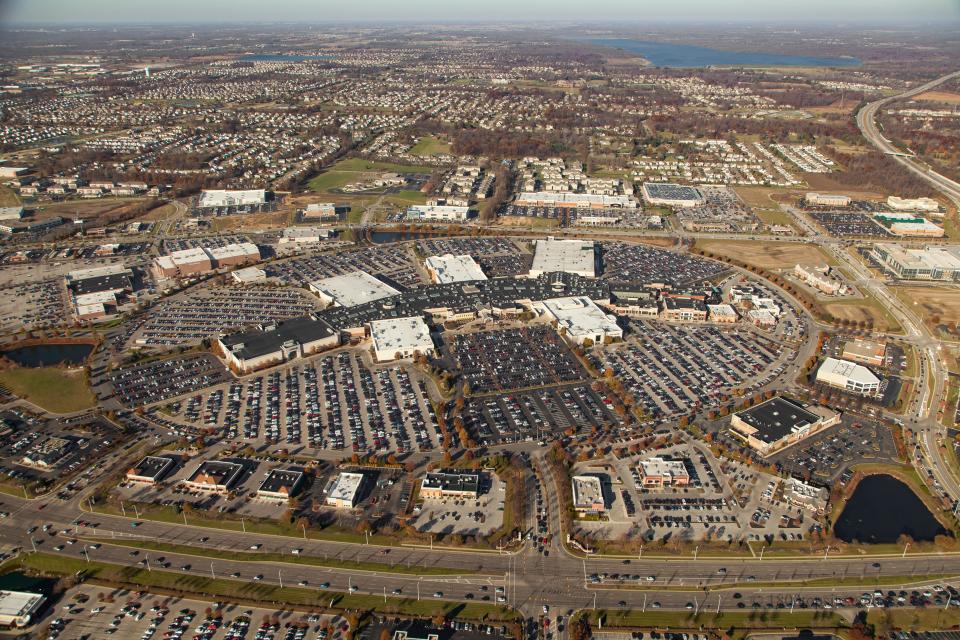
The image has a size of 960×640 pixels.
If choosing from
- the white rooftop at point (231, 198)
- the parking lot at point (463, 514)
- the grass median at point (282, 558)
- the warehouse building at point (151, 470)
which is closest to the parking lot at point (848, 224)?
the parking lot at point (463, 514)

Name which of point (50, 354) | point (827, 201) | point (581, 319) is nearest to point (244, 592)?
point (50, 354)

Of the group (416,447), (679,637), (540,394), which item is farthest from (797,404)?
(416,447)

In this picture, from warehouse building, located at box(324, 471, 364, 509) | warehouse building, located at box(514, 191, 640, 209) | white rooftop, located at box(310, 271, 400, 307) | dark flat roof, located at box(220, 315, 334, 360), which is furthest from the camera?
warehouse building, located at box(514, 191, 640, 209)

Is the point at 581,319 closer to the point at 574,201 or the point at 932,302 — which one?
the point at 932,302

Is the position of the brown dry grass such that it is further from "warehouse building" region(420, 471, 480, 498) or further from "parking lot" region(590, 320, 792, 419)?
"warehouse building" region(420, 471, 480, 498)

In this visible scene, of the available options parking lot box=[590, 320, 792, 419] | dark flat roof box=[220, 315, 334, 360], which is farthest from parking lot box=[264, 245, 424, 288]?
parking lot box=[590, 320, 792, 419]

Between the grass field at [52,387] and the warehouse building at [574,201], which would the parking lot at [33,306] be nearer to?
the grass field at [52,387]

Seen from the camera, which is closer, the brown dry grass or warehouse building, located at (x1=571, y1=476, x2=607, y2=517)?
warehouse building, located at (x1=571, y1=476, x2=607, y2=517)
